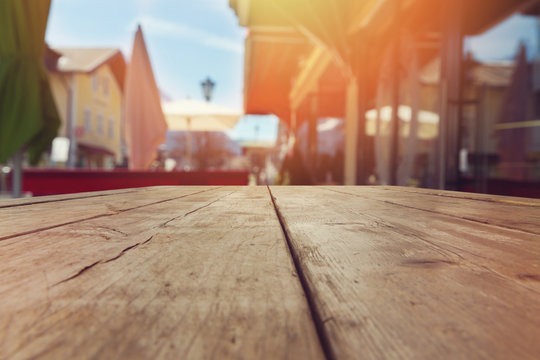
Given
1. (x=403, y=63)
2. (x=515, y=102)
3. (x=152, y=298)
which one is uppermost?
(x=515, y=102)

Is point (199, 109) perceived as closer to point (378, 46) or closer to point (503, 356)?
point (378, 46)

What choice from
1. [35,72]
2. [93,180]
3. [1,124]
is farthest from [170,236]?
[93,180]

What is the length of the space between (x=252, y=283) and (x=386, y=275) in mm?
170

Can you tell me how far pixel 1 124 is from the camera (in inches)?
120

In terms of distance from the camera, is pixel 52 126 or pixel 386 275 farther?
pixel 52 126

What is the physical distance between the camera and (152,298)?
37cm

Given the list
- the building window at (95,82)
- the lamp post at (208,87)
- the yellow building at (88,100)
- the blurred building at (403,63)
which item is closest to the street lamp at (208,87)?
the lamp post at (208,87)

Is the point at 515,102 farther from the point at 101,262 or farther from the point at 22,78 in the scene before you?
the point at 101,262

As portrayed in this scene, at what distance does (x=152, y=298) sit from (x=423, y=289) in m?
0.29

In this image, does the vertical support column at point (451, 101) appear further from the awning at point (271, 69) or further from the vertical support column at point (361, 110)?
the awning at point (271, 69)

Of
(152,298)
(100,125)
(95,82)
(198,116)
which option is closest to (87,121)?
(100,125)

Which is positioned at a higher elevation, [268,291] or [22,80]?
[22,80]

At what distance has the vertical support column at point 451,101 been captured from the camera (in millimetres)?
3082

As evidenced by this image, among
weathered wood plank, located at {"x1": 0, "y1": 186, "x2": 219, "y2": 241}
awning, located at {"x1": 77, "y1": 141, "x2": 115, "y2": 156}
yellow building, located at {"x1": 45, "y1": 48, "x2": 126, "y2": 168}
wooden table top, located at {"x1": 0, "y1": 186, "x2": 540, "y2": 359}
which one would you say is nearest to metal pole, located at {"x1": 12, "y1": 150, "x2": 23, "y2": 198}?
weathered wood plank, located at {"x1": 0, "y1": 186, "x2": 219, "y2": 241}
